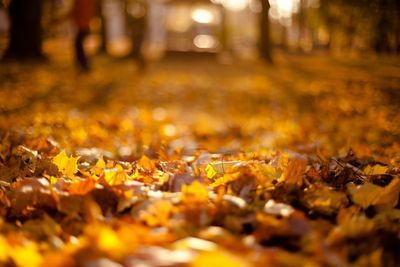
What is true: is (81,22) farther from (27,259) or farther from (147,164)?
(27,259)

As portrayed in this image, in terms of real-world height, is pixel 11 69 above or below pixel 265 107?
above

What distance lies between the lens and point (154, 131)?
14.1 feet

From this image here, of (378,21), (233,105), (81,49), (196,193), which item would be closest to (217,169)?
(196,193)

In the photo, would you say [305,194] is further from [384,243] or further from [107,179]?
[107,179]

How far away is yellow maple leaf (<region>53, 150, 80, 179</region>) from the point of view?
188 centimetres

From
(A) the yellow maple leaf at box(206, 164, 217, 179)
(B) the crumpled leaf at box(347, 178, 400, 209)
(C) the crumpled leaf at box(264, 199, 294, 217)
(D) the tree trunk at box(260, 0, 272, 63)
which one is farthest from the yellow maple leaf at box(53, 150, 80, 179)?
(D) the tree trunk at box(260, 0, 272, 63)

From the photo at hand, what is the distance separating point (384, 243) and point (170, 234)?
76 cm

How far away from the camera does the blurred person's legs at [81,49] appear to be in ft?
30.9

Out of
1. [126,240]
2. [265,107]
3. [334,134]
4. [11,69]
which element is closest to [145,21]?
[11,69]

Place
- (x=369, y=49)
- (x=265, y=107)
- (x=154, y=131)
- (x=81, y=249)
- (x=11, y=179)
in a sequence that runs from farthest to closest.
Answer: (x=265, y=107)
(x=369, y=49)
(x=154, y=131)
(x=11, y=179)
(x=81, y=249)

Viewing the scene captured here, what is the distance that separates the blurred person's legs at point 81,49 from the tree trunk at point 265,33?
330 inches

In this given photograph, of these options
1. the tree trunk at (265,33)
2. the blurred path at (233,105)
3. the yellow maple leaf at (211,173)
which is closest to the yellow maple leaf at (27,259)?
the yellow maple leaf at (211,173)

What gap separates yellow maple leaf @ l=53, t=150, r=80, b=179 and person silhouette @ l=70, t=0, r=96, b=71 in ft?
26.8

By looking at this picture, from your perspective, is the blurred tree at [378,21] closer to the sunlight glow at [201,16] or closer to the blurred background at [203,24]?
the blurred background at [203,24]
